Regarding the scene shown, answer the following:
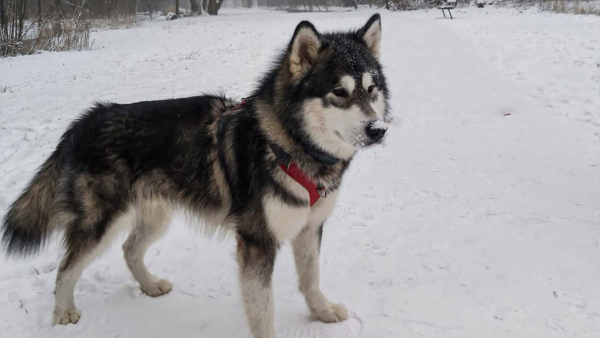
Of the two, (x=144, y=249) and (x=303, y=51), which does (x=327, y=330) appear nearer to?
(x=144, y=249)

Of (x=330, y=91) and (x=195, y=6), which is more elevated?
(x=195, y=6)

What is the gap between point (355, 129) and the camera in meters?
2.42

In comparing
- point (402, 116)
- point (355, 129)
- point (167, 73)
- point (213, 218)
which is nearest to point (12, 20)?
point (167, 73)

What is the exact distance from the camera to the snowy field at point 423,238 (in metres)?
3.01

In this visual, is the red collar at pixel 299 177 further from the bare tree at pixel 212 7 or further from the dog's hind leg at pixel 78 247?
the bare tree at pixel 212 7

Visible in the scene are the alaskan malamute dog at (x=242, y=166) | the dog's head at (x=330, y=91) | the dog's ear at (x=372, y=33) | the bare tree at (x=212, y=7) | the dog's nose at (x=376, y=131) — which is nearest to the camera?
the dog's nose at (x=376, y=131)

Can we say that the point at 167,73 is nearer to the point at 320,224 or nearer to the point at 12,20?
the point at 12,20

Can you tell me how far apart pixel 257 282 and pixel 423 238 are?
79.3 inches

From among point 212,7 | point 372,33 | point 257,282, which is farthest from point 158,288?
point 212,7

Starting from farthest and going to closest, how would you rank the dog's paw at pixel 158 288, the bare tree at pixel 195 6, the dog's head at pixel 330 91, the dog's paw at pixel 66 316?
1. the bare tree at pixel 195 6
2. the dog's paw at pixel 158 288
3. the dog's paw at pixel 66 316
4. the dog's head at pixel 330 91

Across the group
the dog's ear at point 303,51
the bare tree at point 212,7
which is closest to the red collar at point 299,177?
the dog's ear at point 303,51

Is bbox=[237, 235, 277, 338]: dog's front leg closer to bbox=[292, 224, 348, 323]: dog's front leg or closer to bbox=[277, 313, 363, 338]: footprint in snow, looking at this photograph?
bbox=[277, 313, 363, 338]: footprint in snow

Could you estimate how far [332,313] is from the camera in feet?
9.95

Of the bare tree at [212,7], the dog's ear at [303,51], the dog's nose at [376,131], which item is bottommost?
the dog's nose at [376,131]
